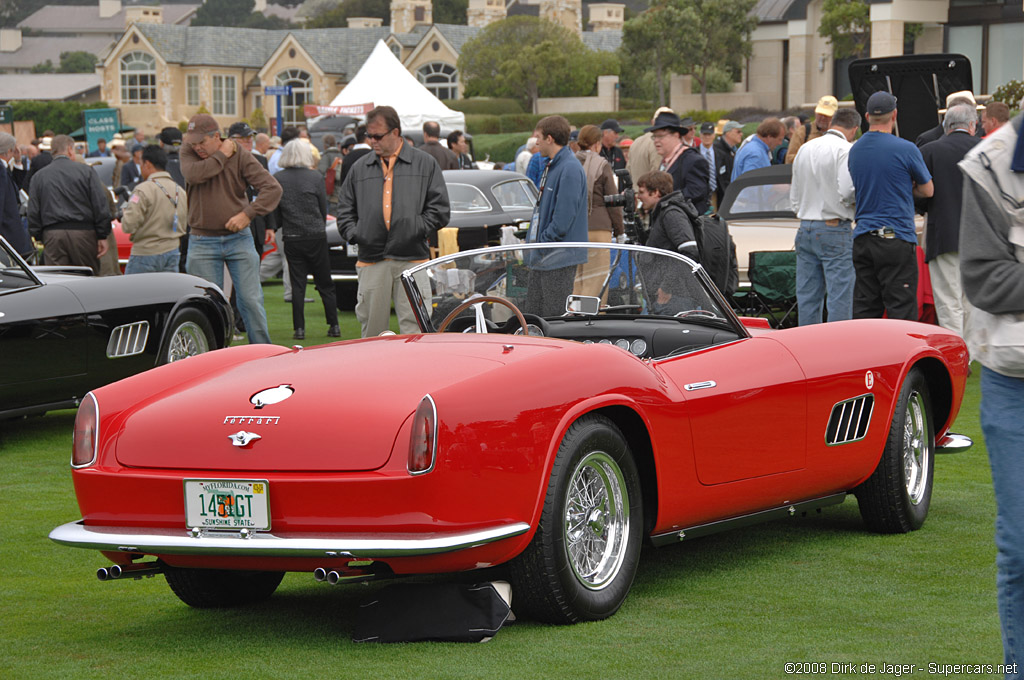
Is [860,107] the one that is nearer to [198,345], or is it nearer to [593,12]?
[198,345]

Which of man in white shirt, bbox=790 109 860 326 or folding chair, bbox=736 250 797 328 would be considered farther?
folding chair, bbox=736 250 797 328

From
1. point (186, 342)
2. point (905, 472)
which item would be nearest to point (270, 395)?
point (905, 472)

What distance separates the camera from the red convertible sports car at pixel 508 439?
14.5 ft

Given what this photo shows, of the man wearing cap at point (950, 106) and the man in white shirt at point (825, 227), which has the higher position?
the man wearing cap at point (950, 106)

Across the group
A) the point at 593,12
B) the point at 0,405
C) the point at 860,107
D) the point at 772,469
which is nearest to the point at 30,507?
the point at 0,405

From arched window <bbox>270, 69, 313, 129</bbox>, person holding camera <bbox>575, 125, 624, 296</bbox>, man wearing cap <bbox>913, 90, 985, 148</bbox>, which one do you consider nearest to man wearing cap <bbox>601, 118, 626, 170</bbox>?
person holding camera <bbox>575, 125, 624, 296</bbox>

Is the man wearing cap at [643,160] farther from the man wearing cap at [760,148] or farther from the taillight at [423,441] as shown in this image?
the taillight at [423,441]

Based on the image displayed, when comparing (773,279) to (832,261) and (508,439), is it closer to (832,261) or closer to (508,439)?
(832,261)

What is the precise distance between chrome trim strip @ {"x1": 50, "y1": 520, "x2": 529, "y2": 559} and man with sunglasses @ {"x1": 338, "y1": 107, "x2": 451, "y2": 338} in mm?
5112

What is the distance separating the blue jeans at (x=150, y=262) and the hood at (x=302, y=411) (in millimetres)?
6994

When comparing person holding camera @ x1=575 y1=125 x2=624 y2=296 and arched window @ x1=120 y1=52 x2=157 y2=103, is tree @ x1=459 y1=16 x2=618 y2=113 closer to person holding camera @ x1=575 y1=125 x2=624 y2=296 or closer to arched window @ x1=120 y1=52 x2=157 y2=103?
arched window @ x1=120 y1=52 x2=157 y2=103

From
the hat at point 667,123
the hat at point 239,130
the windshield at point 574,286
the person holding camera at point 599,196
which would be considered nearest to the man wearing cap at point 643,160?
the hat at point 667,123

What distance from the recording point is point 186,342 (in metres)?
10.0

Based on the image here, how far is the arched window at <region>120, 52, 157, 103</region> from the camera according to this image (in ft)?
357
